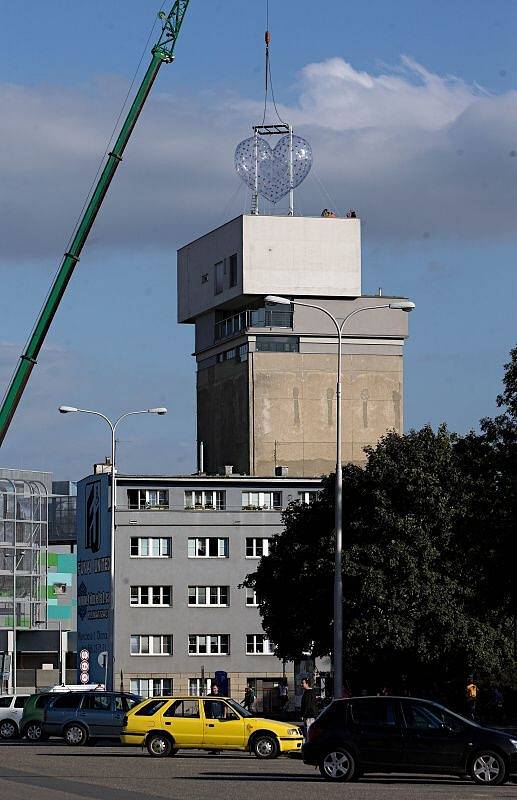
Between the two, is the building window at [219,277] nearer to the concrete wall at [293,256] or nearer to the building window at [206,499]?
the concrete wall at [293,256]

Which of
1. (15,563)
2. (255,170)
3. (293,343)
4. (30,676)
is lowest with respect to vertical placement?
(30,676)

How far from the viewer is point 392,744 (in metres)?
24.9

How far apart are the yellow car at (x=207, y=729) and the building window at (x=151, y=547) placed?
54902mm

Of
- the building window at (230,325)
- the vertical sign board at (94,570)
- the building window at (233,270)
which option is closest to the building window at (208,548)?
the vertical sign board at (94,570)

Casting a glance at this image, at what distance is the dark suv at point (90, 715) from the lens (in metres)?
41.0

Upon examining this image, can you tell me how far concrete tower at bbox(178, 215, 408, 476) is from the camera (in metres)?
109

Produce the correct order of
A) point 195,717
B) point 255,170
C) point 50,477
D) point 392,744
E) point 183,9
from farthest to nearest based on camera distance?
point 50,477, point 255,170, point 183,9, point 195,717, point 392,744

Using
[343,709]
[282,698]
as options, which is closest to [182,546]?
[282,698]

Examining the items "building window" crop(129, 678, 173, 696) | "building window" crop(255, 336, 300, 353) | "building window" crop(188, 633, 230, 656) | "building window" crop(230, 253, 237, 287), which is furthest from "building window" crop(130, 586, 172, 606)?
"building window" crop(230, 253, 237, 287)

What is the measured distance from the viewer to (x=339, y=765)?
Answer: 82.9 feet

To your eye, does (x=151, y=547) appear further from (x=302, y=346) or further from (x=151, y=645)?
(x=302, y=346)

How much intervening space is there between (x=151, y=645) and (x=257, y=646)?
20.6 feet

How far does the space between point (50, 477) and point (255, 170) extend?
46.0m

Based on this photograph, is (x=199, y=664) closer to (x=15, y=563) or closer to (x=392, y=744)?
(x=15, y=563)
